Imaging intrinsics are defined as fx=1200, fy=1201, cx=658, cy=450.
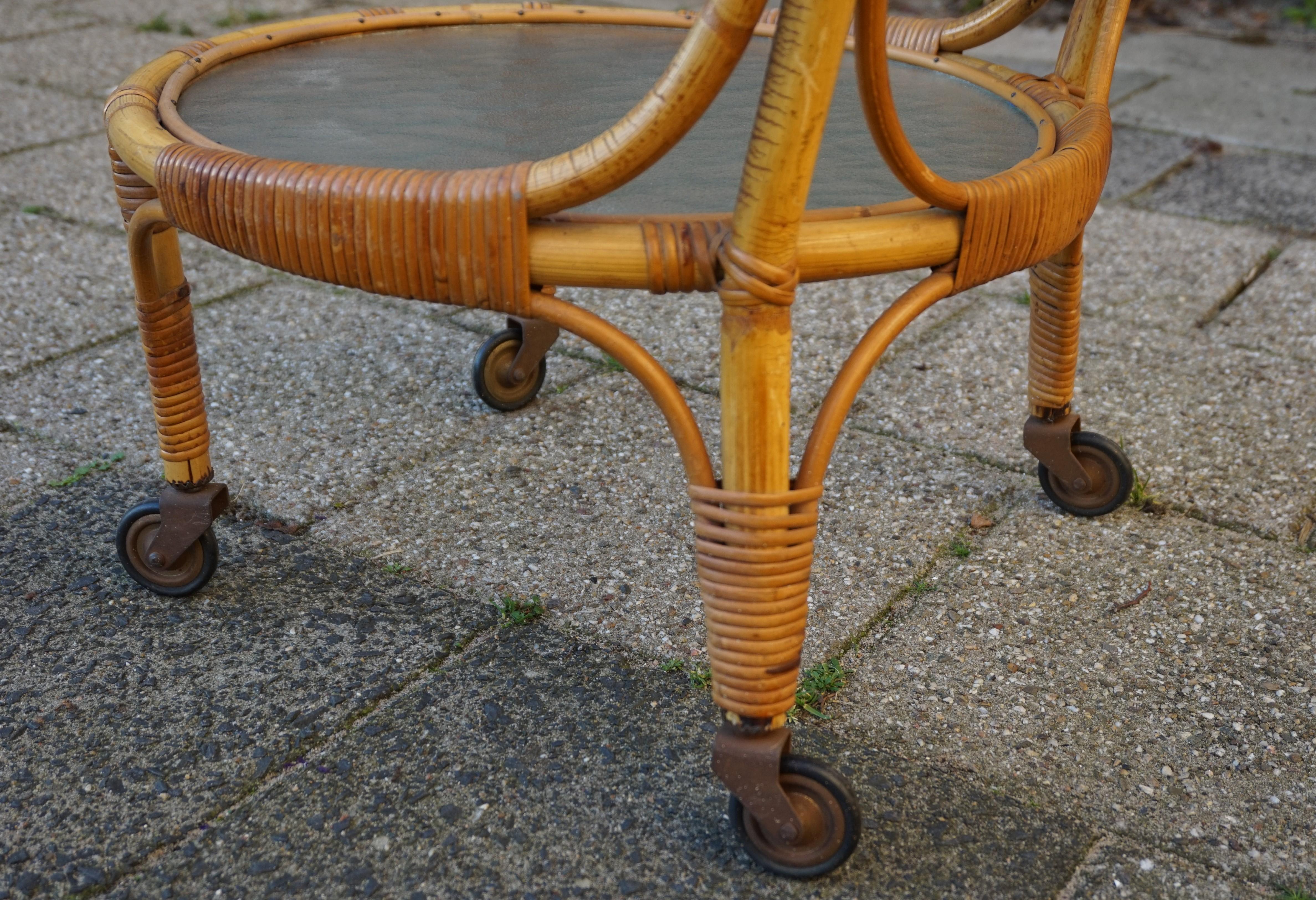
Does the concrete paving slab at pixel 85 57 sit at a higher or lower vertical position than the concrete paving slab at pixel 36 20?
lower

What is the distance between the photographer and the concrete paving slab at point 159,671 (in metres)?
1.07

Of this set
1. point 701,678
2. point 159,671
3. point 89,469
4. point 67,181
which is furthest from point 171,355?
point 67,181

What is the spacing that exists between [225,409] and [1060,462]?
46.1 inches

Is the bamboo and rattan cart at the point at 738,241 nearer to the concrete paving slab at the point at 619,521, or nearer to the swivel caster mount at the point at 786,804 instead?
the swivel caster mount at the point at 786,804

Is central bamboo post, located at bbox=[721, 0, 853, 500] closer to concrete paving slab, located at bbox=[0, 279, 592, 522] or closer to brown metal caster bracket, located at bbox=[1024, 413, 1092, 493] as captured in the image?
brown metal caster bracket, located at bbox=[1024, 413, 1092, 493]

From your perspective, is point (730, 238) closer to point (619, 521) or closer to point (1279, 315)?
point (619, 521)

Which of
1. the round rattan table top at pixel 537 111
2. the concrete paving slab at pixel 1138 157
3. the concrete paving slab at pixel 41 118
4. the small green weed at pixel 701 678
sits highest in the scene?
the round rattan table top at pixel 537 111

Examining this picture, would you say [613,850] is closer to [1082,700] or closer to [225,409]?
[1082,700]

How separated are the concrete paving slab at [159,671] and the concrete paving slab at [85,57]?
215 centimetres

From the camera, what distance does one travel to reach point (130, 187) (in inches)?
46.1

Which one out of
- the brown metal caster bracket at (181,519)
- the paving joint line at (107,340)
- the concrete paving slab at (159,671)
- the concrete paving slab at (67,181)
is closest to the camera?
the concrete paving slab at (159,671)

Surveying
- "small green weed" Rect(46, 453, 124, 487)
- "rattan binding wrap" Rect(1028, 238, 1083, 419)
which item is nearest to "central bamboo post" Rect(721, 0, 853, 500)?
"rattan binding wrap" Rect(1028, 238, 1083, 419)

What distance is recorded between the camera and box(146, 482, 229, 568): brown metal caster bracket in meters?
1.32

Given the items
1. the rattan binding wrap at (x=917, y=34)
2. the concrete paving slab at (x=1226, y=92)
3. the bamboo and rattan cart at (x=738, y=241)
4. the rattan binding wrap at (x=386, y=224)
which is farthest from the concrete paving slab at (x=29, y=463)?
the concrete paving slab at (x=1226, y=92)
